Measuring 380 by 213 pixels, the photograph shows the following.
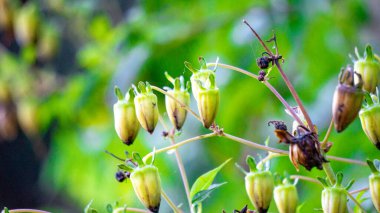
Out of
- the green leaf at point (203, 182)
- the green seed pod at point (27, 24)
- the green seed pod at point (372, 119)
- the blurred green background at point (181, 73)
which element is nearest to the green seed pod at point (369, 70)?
the green seed pod at point (372, 119)

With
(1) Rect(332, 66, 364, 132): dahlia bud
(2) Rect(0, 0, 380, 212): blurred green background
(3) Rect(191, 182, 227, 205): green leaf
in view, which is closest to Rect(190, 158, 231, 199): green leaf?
(3) Rect(191, 182, 227, 205): green leaf

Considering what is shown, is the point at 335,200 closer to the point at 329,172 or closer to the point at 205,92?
the point at 329,172

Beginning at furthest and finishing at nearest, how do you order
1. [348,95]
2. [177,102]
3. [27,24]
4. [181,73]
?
[27,24] < [181,73] < [177,102] < [348,95]

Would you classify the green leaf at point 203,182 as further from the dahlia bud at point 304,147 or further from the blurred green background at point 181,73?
the blurred green background at point 181,73

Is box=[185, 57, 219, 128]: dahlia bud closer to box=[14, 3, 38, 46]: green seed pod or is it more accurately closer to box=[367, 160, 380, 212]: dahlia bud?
box=[367, 160, 380, 212]: dahlia bud

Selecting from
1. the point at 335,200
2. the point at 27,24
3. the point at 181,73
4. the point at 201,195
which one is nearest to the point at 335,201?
the point at 335,200

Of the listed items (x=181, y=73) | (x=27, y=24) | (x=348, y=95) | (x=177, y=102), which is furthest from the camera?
(x=27, y=24)

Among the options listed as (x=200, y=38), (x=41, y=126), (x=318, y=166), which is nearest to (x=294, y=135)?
(x=318, y=166)
